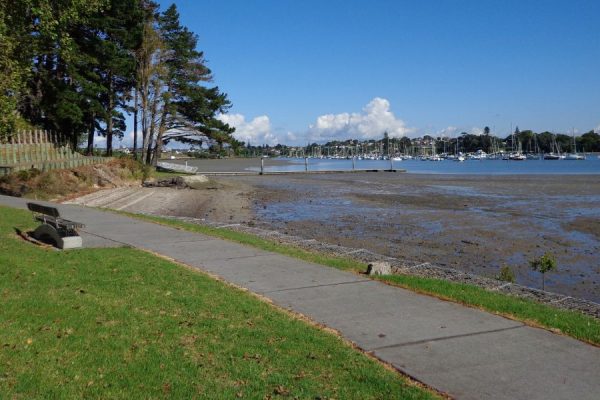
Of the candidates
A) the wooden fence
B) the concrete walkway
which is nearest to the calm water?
the wooden fence

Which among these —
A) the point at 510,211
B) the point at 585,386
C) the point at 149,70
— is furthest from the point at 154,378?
the point at 149,70

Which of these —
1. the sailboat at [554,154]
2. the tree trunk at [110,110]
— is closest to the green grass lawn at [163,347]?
the tree trunk at [110,110]

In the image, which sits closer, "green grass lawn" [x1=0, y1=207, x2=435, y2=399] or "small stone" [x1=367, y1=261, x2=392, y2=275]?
"green grass lawn" [x1=0, y1=207, x2=435, y2=399]

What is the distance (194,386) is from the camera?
4.88 meters

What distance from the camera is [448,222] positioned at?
23.1 metres

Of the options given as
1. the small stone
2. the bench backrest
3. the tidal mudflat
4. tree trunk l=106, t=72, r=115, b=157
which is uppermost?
tree trunk l=106, t=72, r=115, b=157

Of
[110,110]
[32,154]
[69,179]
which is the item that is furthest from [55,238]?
[110,110]

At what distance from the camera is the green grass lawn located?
485 centimetres

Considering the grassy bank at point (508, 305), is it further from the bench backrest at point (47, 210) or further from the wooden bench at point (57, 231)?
the bench backrest at point (47, 210)

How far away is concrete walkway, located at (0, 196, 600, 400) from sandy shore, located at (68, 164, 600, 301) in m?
5.37

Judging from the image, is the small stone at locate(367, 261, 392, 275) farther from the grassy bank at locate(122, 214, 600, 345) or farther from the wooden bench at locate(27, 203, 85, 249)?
the wooden bench at locate(27, 203, 85, 249)

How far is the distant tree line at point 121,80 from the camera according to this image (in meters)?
37.3

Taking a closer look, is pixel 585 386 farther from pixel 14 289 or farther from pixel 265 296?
pixel 14 289

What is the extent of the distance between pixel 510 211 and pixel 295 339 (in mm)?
23058
